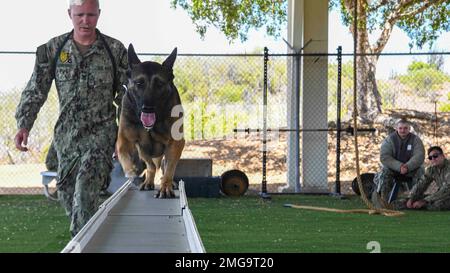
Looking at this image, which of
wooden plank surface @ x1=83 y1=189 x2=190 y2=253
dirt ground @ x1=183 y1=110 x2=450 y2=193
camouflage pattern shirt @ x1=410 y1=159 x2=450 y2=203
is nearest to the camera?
wooden plank surface @ x1=83 y1=189 x2=190 y2=253

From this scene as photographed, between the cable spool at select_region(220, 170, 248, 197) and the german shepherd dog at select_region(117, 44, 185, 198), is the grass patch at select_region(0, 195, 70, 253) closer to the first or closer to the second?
the german shepherd dog at select_region(117, 44, 185, 198)

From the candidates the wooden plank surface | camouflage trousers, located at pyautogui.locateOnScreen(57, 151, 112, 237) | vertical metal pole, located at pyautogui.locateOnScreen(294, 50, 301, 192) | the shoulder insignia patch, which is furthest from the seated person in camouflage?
the shoulder insignia patch

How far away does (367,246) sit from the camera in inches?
324

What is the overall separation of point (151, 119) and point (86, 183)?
7.24 ft

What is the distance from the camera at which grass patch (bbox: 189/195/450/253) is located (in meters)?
8.28

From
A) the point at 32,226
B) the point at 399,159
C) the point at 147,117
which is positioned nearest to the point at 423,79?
the point at 399,159

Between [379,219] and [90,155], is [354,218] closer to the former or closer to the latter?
[379,219]

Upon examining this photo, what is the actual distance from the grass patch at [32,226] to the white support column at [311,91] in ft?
15.3

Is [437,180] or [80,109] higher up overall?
[80,109]

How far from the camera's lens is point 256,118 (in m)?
22.8

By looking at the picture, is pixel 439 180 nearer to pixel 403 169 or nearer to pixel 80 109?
pixel 403 169

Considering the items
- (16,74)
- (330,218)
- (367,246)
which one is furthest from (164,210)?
(16,74)

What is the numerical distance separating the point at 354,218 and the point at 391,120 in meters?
11.7

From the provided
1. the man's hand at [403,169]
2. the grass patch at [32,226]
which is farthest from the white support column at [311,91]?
the grass patch at [32,226]
